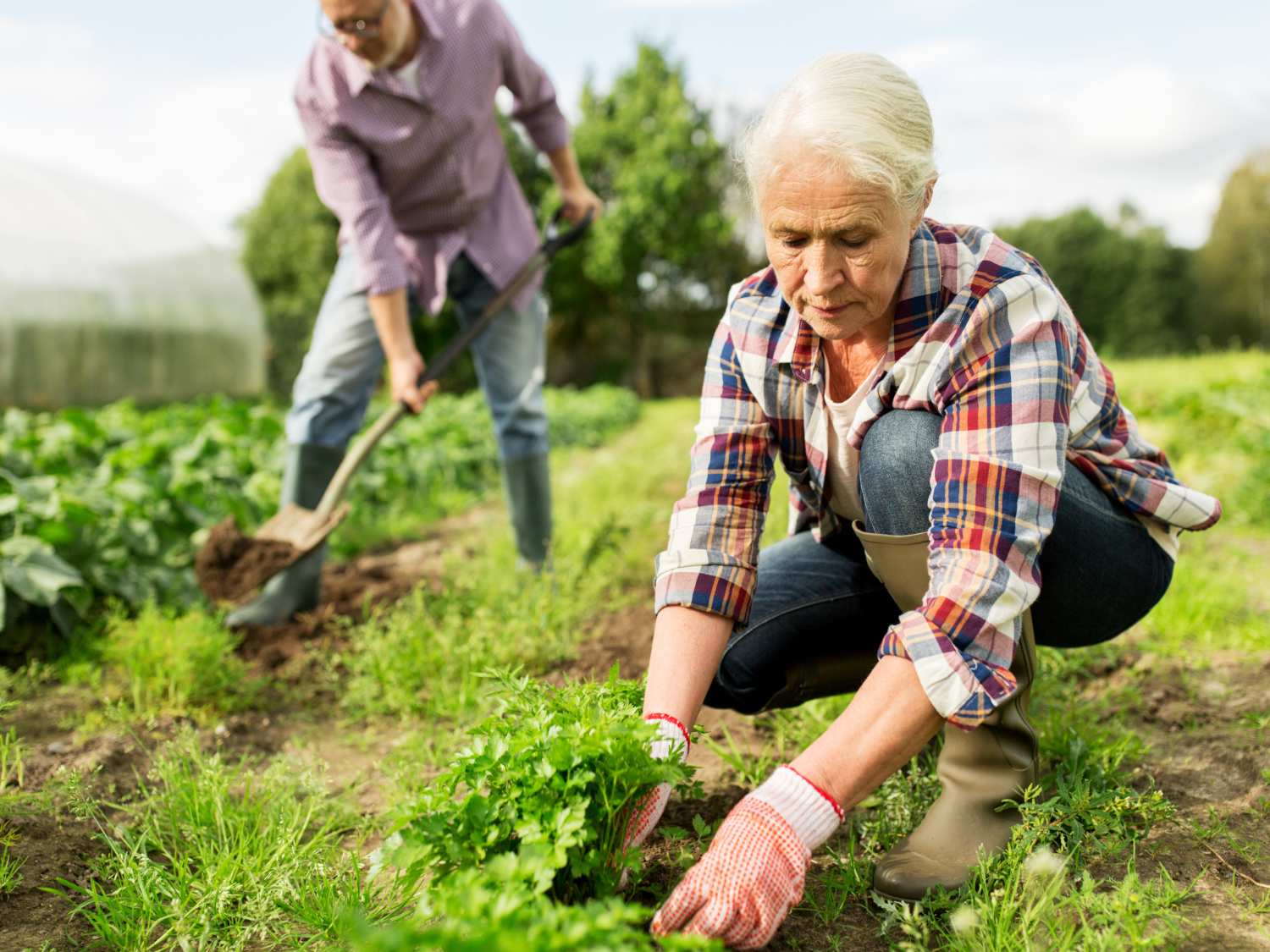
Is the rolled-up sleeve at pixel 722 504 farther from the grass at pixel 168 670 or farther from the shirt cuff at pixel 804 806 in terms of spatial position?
the grass at pixel 168 670

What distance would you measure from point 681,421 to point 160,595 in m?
9.51

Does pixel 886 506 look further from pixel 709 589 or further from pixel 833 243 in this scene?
pixel 833 243

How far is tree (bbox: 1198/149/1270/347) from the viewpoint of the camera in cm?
2970

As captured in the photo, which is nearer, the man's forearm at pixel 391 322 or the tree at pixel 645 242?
the man's forearm at pixel 391 322

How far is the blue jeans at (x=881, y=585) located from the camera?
1690mm

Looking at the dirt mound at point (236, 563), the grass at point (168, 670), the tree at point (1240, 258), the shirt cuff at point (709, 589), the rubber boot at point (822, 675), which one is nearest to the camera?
the shirt cuff at point (709, 589)

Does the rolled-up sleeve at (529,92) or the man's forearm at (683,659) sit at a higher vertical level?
the rolled-up sleeve at (529,92)

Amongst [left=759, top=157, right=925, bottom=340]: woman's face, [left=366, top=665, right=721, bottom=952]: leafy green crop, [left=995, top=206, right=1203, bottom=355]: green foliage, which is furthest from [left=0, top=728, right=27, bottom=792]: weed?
[left=995, top=206, right=1203, bottom=355]: green foliage

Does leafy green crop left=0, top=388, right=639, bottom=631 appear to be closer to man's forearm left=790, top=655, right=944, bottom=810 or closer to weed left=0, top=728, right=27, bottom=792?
weed left=0, top=728, right=27, bottom=792

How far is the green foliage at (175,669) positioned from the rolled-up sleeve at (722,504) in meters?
1.48

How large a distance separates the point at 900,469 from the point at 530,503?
2035 millimetres

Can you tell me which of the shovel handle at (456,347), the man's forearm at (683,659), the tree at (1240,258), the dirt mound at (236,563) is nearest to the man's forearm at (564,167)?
the shovel handle at (456,347)

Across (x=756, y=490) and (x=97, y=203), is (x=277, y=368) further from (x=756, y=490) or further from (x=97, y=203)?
(x=756, y=490)

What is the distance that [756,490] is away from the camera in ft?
6.08
